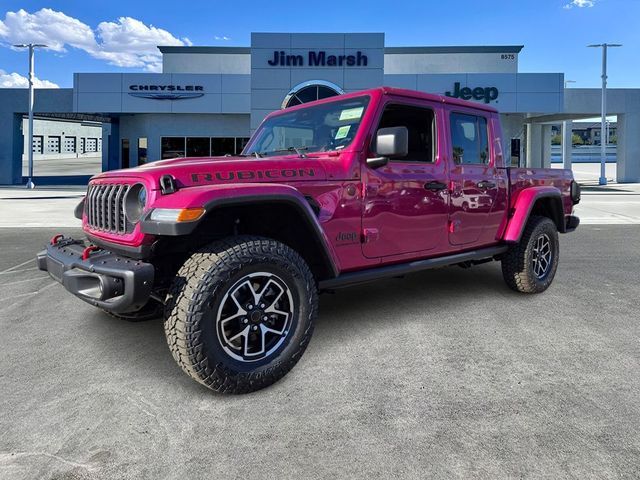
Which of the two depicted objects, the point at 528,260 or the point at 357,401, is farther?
the point at 528,260

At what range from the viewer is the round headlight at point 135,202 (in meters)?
2.97

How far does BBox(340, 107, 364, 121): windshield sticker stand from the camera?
12.2 ft

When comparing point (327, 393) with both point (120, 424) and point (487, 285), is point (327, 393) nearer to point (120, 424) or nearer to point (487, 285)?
point (120, 424)

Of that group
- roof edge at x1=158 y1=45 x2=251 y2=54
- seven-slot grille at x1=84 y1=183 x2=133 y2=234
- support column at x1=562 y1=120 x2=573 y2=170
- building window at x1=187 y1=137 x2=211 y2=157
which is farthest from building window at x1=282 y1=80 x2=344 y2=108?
support column at x1=562 y1=120 x2=573 y2=170

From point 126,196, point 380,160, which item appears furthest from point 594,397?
point 126,196

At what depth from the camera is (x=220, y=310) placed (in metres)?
2.77

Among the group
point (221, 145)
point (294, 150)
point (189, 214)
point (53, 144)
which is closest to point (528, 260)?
point (294, 150)

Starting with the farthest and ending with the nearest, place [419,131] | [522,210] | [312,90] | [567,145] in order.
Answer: [567,145] → [312,90] → [522,210] → [419,131]

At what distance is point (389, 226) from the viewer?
3.73 meters

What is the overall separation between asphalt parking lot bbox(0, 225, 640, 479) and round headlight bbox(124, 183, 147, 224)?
40.3 inches

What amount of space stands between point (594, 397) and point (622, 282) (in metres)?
3.54

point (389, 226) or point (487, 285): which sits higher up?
point (389, 226)

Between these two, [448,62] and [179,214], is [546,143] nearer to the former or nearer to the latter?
[448,62]

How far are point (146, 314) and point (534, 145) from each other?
35708mm
